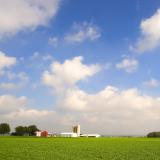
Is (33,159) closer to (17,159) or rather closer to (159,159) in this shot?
(17,159)

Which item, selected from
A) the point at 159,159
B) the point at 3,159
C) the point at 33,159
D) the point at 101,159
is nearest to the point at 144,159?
the point at 159,159

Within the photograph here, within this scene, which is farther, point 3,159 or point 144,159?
point 144,159

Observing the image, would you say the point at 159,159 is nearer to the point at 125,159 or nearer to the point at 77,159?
the point at 125,159

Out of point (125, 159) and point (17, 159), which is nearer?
point (17, 159)

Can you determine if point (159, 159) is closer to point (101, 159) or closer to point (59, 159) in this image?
point (101, 159)

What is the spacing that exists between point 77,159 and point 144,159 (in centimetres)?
548

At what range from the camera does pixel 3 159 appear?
90.1ft

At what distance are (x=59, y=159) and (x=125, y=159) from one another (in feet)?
17.4

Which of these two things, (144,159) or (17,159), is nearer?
(17,159)

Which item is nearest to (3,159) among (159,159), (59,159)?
(59,159)

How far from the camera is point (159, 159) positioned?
2942 cm

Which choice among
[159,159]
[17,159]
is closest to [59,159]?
[17,159]

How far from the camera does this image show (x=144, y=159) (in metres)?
29.9

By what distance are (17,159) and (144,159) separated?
32.8 ft
